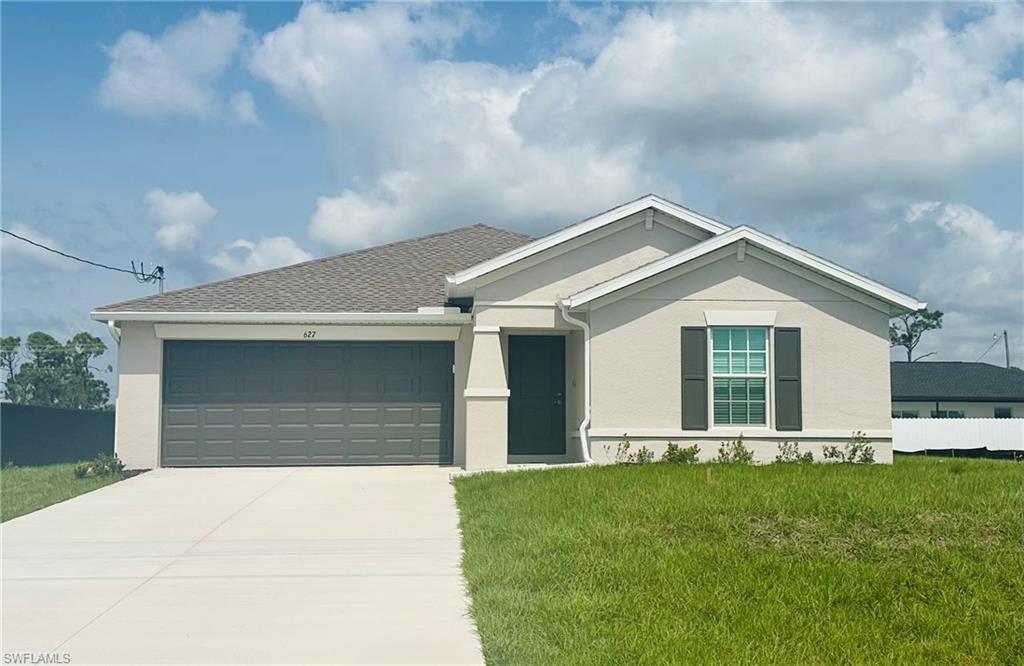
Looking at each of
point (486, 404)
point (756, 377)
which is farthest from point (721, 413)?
point (486, 404)

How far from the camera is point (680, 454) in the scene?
13945 millimetres

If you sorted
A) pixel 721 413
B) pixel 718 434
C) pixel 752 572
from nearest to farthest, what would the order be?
pixel 752 572
pixel 718 434
pixel 721 413

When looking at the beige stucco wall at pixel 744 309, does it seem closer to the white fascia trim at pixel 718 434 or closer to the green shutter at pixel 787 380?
the white fascia trim at pixel 718 434

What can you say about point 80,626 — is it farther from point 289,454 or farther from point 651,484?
point 289,454

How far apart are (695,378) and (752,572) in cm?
713

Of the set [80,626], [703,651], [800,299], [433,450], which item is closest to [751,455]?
[800,299]

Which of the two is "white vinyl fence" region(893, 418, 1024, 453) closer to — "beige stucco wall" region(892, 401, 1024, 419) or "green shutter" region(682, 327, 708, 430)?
"beige stucco wall" region(892, 401, 1024, 419)

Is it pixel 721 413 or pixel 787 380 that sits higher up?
pixel 787 380

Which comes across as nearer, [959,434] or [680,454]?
[680,454]

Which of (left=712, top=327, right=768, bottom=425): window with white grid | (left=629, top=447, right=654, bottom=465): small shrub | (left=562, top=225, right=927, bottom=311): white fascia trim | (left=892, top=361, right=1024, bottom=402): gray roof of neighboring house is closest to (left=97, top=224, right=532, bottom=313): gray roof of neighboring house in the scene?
(left=562, top=225, right=927, bottom=311): white fascia trim

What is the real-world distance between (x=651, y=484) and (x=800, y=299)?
5.22 m

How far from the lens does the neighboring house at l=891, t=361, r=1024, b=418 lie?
117 ft

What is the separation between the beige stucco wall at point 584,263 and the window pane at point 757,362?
2.52 meters

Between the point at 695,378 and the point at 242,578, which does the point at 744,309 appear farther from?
the point at 242,578
